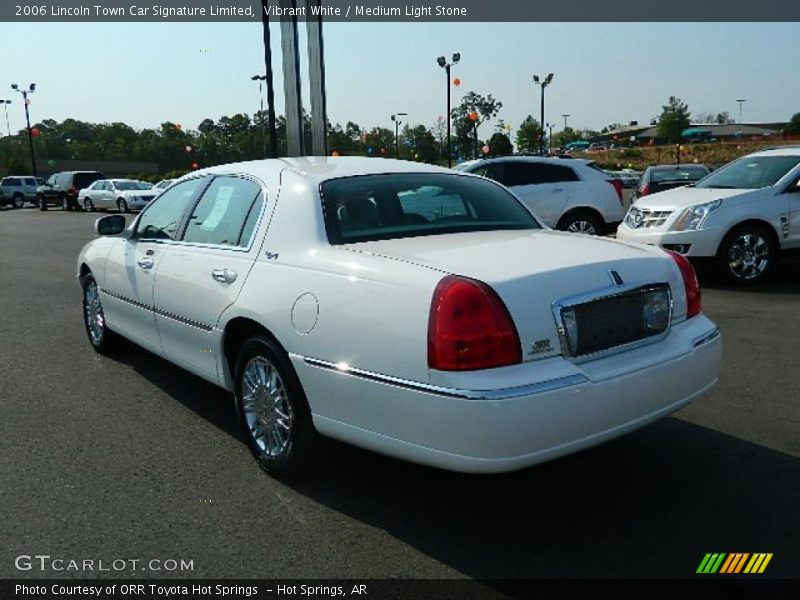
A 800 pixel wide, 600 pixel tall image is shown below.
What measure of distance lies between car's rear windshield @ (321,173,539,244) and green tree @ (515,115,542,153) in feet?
315

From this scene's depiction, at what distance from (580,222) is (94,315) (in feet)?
26.6

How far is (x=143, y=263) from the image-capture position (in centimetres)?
482

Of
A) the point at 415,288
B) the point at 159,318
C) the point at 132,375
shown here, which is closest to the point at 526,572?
the point at 415,288

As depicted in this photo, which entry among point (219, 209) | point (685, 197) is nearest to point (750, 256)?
point (685, 197)

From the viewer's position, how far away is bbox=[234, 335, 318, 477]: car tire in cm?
342

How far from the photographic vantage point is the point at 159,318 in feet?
15.0

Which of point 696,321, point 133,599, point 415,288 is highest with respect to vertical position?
point 415,288

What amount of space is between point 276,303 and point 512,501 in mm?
1474

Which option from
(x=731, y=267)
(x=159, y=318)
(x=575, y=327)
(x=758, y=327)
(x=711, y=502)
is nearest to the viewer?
(x=575, y=327)

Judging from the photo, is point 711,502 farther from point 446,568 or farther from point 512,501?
point 446,568

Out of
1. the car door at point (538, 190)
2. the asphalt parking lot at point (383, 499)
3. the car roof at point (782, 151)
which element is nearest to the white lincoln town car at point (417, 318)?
the asphalt parking lot at point (383, 499)

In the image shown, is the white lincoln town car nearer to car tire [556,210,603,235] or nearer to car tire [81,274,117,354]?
car tire [81,274,117,354]

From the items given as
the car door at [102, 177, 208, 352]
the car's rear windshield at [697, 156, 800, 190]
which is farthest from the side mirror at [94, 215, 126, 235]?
the car's rear windshield at [697, 156, 800, 190]

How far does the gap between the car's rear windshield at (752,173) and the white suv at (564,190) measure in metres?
1.81
